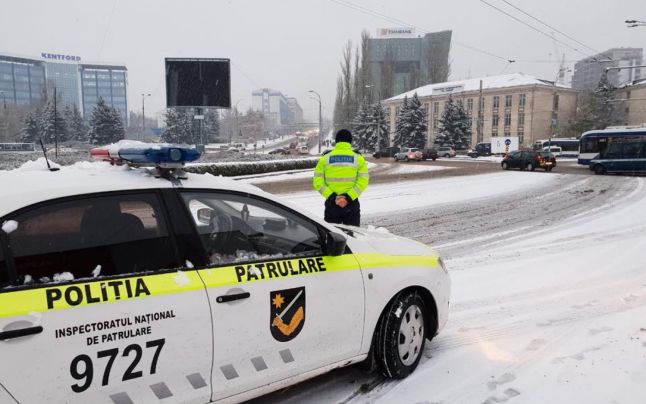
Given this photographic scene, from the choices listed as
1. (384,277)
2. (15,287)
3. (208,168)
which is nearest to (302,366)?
(384,277)

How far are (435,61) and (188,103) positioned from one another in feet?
263

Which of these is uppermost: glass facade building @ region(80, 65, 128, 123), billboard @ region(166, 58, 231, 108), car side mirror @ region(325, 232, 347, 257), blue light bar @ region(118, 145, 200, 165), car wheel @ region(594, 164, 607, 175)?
glass facade building @ region(80, 65, 128, 123)

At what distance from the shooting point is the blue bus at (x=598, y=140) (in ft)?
107

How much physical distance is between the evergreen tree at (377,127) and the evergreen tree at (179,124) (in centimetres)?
2816

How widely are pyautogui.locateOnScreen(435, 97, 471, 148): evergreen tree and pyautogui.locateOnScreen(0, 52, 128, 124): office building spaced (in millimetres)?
92317

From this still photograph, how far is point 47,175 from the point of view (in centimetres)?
277

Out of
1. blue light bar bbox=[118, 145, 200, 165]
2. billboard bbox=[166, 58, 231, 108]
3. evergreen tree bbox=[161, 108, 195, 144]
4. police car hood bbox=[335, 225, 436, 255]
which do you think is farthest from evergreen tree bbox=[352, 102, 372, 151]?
blue light bar bbox=[118, 145, 200, 165]

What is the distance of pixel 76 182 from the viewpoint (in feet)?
8.72

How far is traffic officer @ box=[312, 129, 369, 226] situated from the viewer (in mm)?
6133

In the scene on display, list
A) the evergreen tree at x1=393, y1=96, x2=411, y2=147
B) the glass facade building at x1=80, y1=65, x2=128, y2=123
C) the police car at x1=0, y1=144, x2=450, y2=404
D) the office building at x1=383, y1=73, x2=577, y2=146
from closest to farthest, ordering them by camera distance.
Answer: the police car at x1=0, y1=144, x2=450, y2=404, the evergreen tree at x1=393, y1=96, x2=411, y2=147, the office building at x1=383, y1=73, x2=577, y2=146, the glass facade building at x1=80, y1=65, x2=128, y2=123

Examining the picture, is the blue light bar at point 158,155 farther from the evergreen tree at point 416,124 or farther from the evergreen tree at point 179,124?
the evergreen tree at point 416,124

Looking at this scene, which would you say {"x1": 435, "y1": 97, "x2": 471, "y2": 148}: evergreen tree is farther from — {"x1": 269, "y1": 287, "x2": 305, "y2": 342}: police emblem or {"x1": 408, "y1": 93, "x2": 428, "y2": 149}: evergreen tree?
{"x1": 269, "y1": 287, "x2": 305, "y2": 342}: police emblem

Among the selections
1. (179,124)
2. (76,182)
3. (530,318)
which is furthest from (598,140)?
(179,124)

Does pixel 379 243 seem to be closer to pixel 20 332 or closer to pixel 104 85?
pixel 20 332
